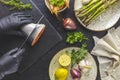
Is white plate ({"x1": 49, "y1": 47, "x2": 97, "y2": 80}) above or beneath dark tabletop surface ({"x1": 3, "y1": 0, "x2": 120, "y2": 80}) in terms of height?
beneath

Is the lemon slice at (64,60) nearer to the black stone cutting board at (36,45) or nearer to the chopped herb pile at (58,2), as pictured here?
the black stone cutting board at (36,45)

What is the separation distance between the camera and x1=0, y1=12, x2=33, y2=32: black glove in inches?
77.2

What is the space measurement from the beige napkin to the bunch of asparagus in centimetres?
8

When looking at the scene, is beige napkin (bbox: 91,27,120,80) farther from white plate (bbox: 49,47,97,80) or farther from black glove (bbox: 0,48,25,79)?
black glove (bbox: 0,48,25,79)

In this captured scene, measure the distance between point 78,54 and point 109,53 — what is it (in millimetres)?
114

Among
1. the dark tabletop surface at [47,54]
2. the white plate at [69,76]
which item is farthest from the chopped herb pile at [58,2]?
the white plate at [69,76]

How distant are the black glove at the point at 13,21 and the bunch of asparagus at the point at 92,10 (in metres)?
0.19

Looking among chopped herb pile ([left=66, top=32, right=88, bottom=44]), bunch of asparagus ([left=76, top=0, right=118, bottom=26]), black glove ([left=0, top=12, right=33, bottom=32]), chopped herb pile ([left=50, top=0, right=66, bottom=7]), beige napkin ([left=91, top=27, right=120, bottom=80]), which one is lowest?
beige napkin ([left=91, top=27, right=120, bottom=80])

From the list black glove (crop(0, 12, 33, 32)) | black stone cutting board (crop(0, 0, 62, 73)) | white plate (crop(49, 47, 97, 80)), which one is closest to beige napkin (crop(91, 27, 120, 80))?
white plate (crop(49, 47, 97, 80))

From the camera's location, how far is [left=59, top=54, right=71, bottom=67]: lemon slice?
2.02m

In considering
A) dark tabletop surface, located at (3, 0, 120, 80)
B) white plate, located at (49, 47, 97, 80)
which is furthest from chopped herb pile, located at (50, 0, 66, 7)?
white plate, located at (49, 47, 97, 80)

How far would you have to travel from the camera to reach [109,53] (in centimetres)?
206

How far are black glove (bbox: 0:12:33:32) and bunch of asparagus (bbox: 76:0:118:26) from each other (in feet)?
0.62

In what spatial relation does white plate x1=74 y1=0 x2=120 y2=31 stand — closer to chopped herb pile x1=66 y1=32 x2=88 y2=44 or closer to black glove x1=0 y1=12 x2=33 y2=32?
chopped herb pile x1=66 y1=32 x2=88 y2=44
